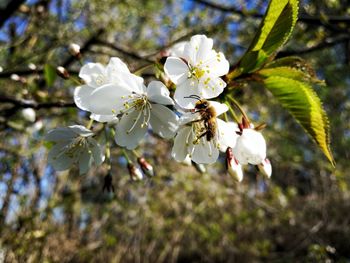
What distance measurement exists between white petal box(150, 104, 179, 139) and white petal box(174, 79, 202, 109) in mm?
70

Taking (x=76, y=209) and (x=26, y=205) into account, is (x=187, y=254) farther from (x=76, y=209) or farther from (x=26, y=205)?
(x=26, y=205)

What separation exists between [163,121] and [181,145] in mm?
100

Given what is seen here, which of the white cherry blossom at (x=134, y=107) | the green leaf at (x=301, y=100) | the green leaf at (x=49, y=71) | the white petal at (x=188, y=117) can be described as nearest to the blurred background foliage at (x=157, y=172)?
the green leaf at (x=49, y=71)

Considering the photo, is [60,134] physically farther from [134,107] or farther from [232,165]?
[232,165]

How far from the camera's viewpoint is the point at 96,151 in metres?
1.21

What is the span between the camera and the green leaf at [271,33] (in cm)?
96

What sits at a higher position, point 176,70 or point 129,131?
point 176,70

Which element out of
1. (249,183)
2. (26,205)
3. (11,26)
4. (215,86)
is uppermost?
(215,86)

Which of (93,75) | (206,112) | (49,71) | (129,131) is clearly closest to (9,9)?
(49,71)

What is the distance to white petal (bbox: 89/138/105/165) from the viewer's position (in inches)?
46.6

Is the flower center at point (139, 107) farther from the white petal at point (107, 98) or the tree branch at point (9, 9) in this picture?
the tree branch at point (9, 9)

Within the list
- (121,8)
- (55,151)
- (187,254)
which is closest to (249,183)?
(187,254)

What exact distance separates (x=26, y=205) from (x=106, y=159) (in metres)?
2.21

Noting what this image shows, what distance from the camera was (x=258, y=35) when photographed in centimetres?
102
